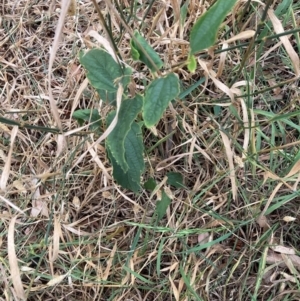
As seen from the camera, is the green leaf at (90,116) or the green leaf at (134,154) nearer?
the green leaf at (134,154)

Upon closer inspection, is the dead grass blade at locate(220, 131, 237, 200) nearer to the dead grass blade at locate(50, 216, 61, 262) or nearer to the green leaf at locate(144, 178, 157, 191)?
the green leaf at locate(144, 178, 157, 191)

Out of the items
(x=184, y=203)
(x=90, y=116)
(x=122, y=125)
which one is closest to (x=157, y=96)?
(x=122, y=125)

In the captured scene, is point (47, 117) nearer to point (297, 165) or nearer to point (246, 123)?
point (246, 123)

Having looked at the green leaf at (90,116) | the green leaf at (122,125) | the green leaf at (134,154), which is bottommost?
the green leaf at (134,154)

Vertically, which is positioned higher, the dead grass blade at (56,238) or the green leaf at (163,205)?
the dead grass blade at (56,238)

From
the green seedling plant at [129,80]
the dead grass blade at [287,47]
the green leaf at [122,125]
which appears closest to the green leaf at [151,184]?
the green seedling plant at [129,80]

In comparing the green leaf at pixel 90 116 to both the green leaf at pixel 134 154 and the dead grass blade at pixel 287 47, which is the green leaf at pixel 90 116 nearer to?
the green leaf at pixel 134 154

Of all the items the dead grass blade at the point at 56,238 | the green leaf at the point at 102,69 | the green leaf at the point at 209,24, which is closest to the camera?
the green leaf at the point at 209,24
